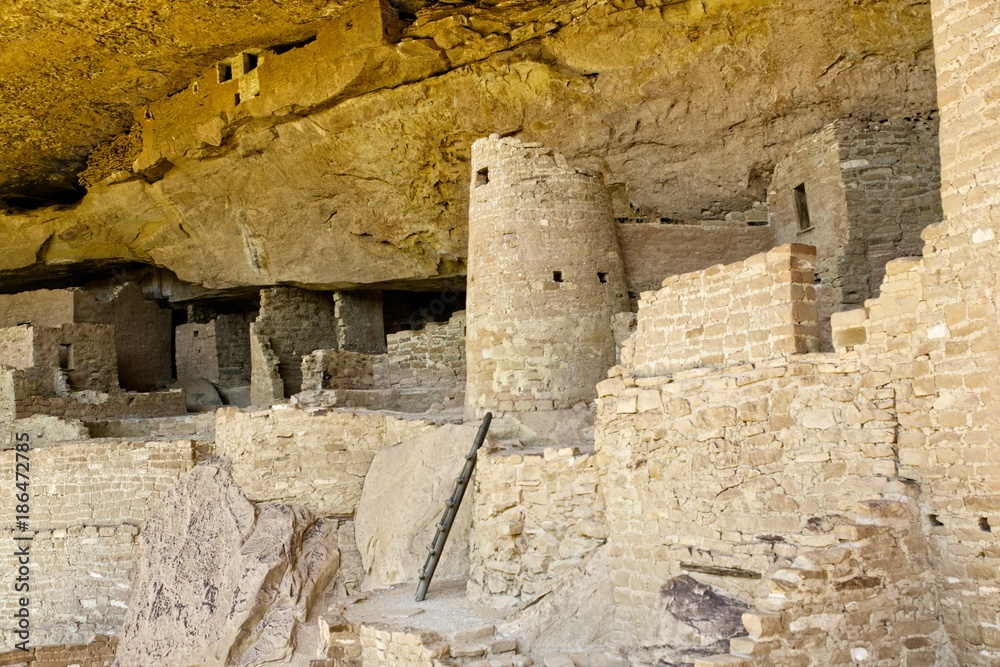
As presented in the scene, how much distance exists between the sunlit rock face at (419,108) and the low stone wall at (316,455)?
14.1ft

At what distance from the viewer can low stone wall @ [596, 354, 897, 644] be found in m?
5.51

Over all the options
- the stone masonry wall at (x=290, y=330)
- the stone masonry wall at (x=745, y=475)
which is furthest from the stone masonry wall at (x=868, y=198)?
the stone masonry wall at (x=290, y=330)

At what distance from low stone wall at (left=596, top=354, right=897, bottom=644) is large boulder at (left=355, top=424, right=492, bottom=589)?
2243 mm

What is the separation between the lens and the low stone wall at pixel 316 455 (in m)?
10.1

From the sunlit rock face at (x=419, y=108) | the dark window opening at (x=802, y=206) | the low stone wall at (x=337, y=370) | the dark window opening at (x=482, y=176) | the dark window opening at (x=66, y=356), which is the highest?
the sunlit rock face at (x=419, y=108)

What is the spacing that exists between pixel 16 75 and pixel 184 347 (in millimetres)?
6234

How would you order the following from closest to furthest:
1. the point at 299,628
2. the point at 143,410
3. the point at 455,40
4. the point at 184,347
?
the point at 299,628
the point at 455,40
the point at 143,410
the point at 184,347

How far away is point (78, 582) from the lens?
11242 mm

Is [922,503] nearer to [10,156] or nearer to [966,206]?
[966,206]

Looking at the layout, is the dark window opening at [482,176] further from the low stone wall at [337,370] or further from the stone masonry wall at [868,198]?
the low stone wall at [337,370]

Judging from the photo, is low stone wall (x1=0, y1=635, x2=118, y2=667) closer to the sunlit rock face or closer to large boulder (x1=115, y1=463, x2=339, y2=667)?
large boulder (x1=115, y1=463, x2=339, y2=667)

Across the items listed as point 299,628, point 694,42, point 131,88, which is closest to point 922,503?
point 299,628

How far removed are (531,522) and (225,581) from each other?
3651 mm

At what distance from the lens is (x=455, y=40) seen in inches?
460
